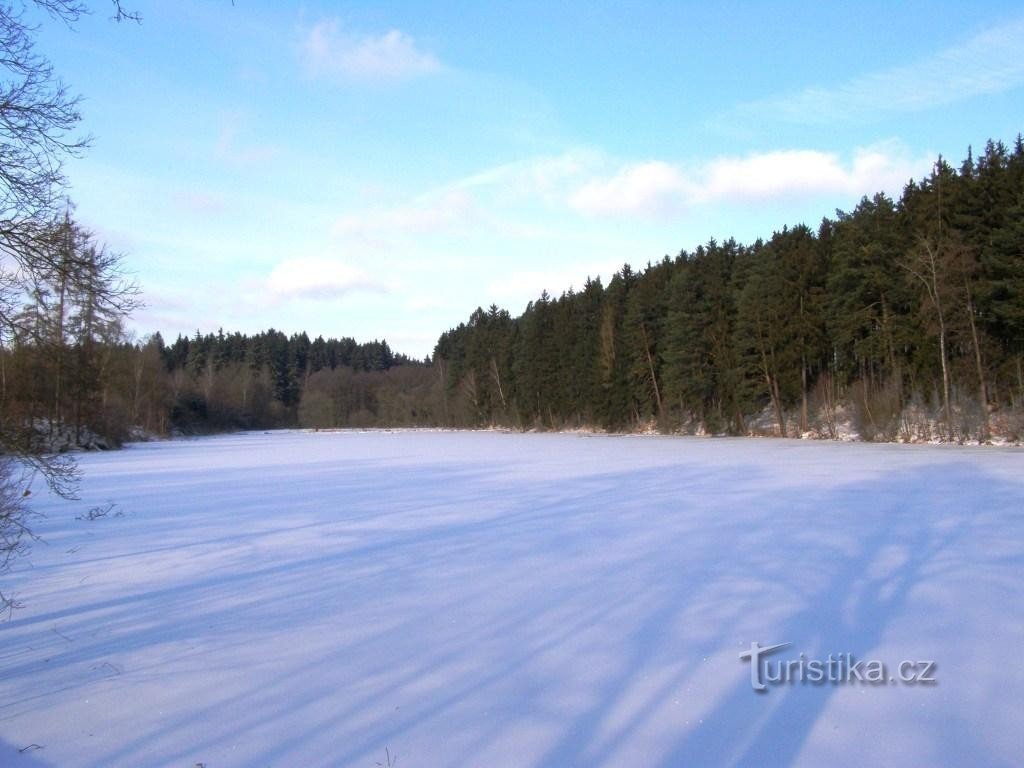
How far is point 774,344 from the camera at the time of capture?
39375mm

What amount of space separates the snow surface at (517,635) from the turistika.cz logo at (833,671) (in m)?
0.12

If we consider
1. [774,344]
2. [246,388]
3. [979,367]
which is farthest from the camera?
[246,388]

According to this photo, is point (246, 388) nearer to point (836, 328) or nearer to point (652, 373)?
point (652, 373)

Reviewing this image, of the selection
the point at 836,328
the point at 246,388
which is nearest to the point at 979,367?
the point at 836,328

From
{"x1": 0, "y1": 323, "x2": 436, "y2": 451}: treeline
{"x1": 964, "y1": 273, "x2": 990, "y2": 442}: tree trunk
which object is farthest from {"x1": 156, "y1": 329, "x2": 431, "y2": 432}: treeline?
{"x1": 964, "y1": 273, "x2": 990, "y2": 442}: tree trunk

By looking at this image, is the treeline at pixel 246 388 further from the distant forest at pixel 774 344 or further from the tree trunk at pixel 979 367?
the tree trunk at pixel 979 367

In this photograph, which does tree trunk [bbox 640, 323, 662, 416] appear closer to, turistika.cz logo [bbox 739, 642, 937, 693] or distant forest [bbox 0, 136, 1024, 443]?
distant forest [bbox 0, 136, 1024, 443]

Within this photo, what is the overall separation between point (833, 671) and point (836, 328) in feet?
115

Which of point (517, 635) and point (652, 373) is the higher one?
point (652, 373)

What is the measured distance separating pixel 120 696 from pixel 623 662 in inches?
138

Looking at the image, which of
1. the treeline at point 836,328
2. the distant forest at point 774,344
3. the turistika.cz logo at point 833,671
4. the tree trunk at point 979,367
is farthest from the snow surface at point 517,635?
the treeline at point 836,328

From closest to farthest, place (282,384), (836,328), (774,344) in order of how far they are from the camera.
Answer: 1. (836,328)
2. (774,344)
3. (282,384)

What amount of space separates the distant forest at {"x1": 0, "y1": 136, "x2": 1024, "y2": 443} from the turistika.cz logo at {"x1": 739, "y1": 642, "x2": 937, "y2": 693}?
5.91m

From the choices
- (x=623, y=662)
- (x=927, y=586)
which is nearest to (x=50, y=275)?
(x=623, y=662)
